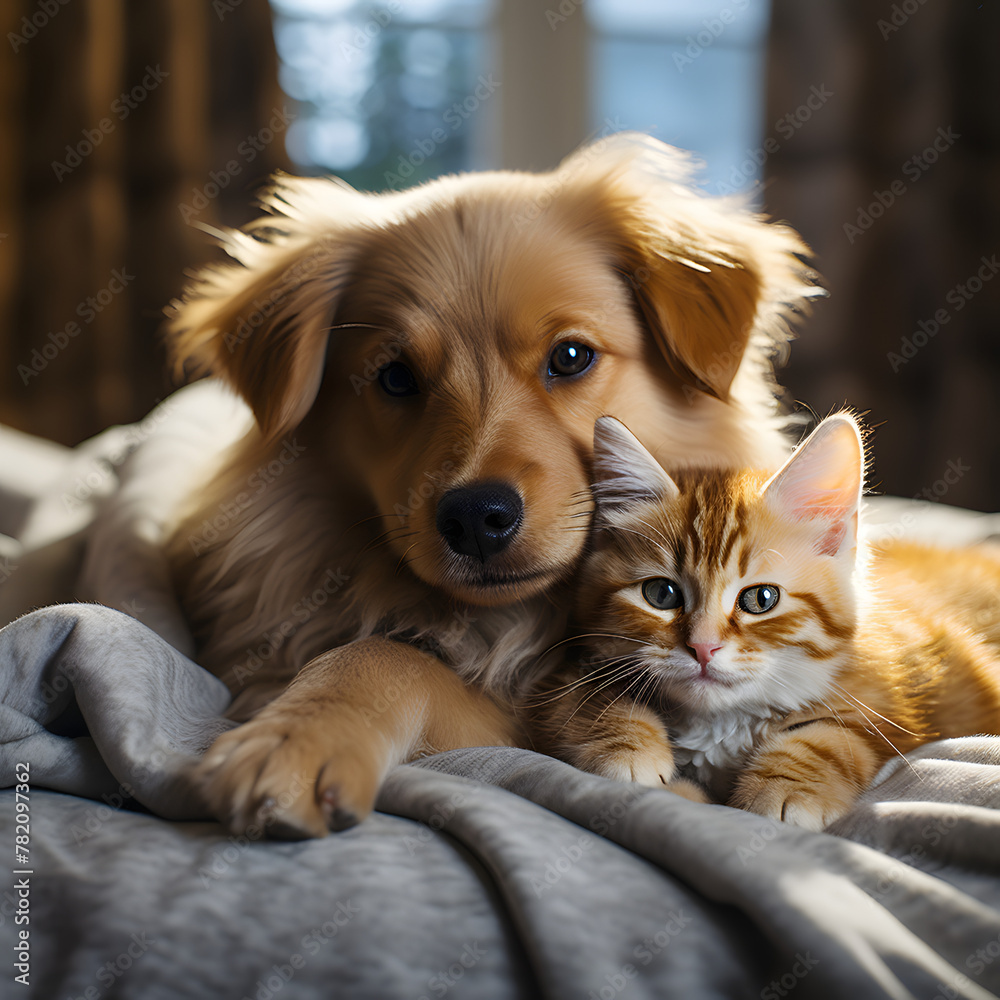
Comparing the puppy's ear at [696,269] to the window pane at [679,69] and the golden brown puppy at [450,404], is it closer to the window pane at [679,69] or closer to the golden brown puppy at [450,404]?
the golden brown puppy at [450,404]

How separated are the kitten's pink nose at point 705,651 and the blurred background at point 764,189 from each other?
266 centimetres

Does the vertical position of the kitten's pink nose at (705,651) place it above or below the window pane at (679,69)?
below

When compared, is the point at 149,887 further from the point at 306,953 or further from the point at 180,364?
the point at 180,364

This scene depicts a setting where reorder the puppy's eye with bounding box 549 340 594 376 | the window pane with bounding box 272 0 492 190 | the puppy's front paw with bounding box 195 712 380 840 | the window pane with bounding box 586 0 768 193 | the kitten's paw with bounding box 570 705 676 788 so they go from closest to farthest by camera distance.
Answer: the puppy's front paw with bounding box 195 712 380 840, the kitten's paw with bounding box 570 705 676 788, the puppy's eye with bounding box 549 340 594 376, the window pane with bounding box 272 0 492 190, the window pane with bounding box 586 0 768 193

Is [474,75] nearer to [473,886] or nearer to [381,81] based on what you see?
[381,81]

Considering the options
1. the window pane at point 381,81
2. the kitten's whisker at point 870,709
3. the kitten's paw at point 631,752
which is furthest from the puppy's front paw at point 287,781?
the window pane at point 381,81

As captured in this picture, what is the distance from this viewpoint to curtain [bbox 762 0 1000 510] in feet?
10.7

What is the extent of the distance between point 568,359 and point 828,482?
421 millimetres

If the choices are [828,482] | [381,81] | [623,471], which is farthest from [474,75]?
[828,482]

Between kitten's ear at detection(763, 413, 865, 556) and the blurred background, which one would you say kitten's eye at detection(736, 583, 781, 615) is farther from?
the blurred background

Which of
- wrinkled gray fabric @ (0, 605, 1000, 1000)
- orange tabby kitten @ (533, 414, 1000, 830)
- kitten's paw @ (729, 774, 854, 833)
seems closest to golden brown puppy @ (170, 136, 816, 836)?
orange tabby kitten @ (533, 414, 1000, 830)

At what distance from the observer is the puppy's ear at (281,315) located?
1336 mm

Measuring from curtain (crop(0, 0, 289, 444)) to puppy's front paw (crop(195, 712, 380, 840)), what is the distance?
9.54 ft

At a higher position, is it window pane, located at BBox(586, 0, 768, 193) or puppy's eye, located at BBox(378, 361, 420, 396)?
window pane, located at BBox(586, 0, 768, 193)
